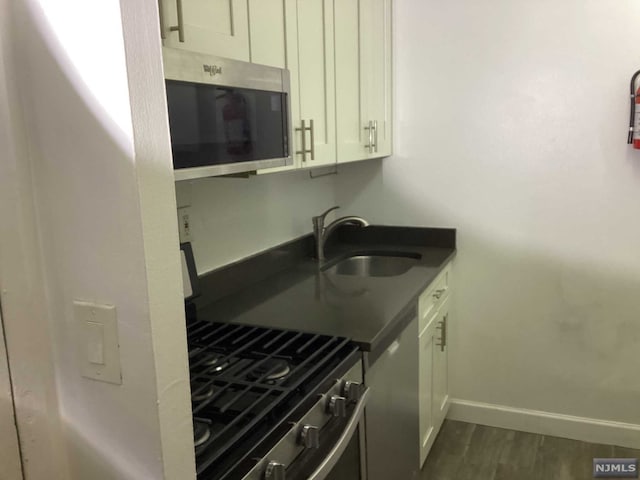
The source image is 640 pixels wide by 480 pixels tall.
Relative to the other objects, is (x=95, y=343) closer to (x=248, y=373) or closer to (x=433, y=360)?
(x=248, y=373)

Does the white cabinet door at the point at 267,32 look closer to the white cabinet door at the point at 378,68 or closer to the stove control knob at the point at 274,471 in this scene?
the white cabinet door at the point at 378,68

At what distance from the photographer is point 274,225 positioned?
2516mm

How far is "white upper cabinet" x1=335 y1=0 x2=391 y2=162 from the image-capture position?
7.36ft

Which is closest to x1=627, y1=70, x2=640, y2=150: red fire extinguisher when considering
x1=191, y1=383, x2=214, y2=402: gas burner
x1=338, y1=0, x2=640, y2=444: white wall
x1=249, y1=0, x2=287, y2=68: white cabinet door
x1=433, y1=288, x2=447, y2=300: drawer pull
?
x1=338, y1=0, x2=640, y2=444: white wall

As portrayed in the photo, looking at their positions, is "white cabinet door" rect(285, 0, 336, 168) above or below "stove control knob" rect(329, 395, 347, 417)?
above

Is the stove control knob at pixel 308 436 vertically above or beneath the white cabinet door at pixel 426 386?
above

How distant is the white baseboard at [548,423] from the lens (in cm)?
269

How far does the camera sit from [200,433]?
114 cm

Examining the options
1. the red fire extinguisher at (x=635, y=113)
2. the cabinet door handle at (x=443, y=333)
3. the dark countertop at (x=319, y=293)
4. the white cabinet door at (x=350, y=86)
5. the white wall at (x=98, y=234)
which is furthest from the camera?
the cabinet door handle at (x=443, y=333)

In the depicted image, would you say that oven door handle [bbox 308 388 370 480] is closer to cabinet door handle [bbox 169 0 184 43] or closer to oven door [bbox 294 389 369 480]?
oven door [bbox 294 389 369 480]

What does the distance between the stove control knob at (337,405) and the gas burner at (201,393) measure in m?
0.29

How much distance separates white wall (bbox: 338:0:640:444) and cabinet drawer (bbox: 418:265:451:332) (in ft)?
0.64

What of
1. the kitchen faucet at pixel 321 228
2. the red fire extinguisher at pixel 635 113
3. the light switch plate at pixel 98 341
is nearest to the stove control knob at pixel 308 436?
the light switch plate at pixel 98 341

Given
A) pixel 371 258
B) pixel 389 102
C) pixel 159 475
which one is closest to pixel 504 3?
pixel 389 102
